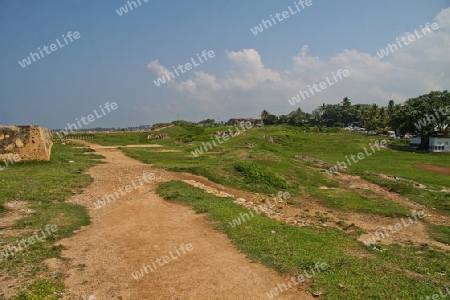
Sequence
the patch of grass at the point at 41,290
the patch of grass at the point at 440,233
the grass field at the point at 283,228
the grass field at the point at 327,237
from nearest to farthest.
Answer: the patch of grass at the point at 41,290
the grass field at the point at 283,228
the grass field at the point at 327,237
the patch of grass at the point at 440,233

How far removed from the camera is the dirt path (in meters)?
7.54

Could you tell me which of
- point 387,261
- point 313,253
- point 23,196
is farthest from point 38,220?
point 387,261

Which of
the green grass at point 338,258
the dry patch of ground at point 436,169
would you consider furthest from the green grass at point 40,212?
the dry patch of ground at point 436,169

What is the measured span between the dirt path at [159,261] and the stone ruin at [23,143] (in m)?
11.7

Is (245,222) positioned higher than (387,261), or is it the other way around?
(245,222)

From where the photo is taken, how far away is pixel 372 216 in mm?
17969

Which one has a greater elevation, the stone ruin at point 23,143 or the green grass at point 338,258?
the stone ruin at point 23,143

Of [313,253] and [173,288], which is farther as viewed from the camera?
[313,253]

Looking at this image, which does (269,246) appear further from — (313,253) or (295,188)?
(295,188)

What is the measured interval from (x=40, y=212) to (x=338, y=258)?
12054mm

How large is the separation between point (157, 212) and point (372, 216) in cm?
1279

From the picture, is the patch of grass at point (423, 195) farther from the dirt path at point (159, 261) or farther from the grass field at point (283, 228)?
the dirt path at point (159, 261)

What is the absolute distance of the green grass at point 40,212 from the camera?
25.2 feet

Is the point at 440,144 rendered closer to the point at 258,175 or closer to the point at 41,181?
A: the point at 258,175
